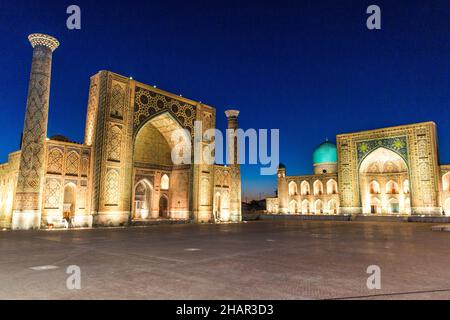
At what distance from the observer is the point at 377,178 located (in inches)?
1431

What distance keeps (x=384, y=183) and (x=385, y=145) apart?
528cm

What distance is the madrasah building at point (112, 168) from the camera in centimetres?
1661

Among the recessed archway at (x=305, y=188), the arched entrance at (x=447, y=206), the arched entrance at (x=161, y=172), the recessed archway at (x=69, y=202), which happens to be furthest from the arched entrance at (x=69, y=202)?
the arched entrance at (x=447, y=206)

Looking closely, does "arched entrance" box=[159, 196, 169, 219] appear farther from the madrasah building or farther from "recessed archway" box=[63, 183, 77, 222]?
"recessed archway" box=[63, 183, 77, 222]

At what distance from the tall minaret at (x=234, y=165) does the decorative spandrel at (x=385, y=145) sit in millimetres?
14058

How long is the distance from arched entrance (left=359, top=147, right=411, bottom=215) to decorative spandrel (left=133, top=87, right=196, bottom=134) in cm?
1894

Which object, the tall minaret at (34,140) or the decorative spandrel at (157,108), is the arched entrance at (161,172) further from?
the tall minaret at (34,140)

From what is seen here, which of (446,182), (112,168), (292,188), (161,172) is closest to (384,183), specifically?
(446,182)

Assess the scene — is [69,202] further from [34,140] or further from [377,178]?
[377,178]

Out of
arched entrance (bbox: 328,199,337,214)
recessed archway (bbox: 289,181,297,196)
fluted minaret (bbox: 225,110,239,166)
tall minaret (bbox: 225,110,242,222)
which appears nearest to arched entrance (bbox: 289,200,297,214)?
recessed archway (bbox: 289,181,297,196)
